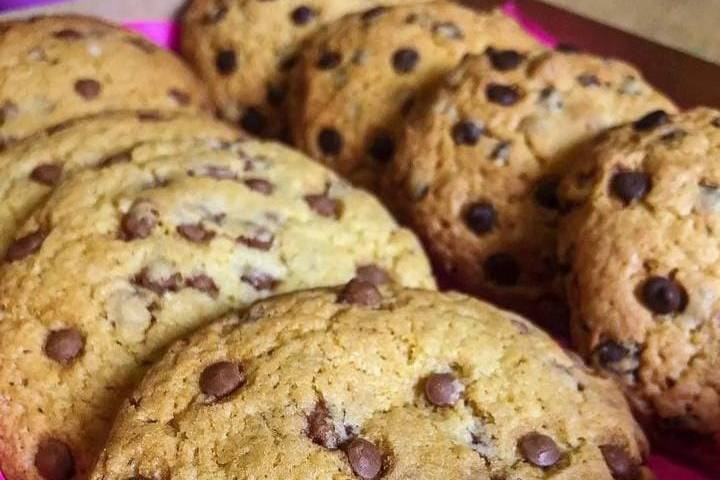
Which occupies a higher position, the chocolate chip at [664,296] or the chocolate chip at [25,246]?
the chocolate chip at [664,296]

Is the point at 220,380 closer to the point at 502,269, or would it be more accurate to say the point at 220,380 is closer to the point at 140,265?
the point at 140,265

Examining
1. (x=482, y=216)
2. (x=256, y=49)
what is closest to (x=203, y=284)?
(x=482, y=216)

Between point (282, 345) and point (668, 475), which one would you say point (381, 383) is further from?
point (668, 475)

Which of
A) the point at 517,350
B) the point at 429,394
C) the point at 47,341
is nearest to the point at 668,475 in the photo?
the point at 517,350

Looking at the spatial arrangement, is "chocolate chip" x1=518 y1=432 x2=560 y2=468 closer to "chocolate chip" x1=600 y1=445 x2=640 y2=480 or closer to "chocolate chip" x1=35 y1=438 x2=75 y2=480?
"chocolate chip" x1=600 y1=445 x2=640 y2=480

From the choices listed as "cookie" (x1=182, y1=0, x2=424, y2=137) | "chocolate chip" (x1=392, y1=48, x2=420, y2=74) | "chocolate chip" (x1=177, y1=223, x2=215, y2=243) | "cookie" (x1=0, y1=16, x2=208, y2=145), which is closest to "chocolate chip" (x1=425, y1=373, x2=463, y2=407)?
"chocolate chip" (x1=177, y1=223, x2=215, y2=243)

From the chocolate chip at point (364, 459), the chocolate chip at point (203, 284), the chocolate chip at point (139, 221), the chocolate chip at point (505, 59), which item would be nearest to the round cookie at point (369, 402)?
the chocolate chip at point (364, 459)

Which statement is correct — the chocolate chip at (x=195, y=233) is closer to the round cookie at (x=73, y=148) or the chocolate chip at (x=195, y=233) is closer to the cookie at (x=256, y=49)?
the round cookie at (x=73, y=148)
